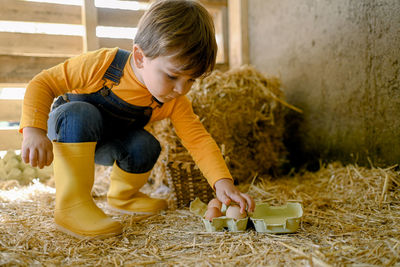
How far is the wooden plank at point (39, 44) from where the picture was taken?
2.34 meters

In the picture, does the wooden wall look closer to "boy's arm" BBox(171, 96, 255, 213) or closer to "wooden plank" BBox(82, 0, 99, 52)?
"wooden plank" BBox(82, 0, 99, 52)

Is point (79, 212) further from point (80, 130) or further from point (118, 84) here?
point (118, 84)

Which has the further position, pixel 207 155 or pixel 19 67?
pixel 19 67

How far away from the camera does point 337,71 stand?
2248 mm

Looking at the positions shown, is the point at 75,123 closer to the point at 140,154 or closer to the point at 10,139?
the point at 140,154

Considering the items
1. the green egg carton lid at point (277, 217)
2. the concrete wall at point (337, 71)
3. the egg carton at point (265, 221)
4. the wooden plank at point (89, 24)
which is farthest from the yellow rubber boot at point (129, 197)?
the concrete wall at point (337, 71)

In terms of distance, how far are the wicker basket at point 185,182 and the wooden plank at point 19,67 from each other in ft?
4.31

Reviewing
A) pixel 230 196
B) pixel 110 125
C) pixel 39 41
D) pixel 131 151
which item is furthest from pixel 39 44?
pixel 230 196

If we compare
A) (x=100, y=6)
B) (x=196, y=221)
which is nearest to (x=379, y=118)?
(x=196, y=221)

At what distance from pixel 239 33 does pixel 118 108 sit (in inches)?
74.5

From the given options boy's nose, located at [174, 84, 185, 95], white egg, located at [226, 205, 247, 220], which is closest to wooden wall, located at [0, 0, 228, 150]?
boy's nose, located at [174, 84, 185, 95]

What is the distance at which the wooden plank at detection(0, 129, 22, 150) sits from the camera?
2.34m

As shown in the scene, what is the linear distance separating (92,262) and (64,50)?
1901 millimetres

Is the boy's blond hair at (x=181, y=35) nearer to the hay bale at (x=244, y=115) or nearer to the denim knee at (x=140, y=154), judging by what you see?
the denim knee at (x=140, y=154)
